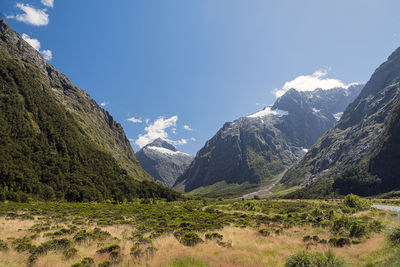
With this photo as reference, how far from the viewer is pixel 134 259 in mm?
14414

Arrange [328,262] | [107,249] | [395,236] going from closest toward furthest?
[328,262], [107,249], [395,236]

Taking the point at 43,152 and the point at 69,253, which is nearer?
the point at 69,253

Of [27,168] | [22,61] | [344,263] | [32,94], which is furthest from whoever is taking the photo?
[22,61]

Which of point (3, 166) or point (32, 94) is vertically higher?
point (32, 94)

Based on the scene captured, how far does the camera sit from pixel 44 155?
110 meters

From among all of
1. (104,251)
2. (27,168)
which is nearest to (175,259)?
(104,251)

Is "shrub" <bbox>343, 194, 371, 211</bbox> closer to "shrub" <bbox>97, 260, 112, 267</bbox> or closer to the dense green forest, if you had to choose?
"shrub" <bbox>97, 260, 112, 267</bbox>

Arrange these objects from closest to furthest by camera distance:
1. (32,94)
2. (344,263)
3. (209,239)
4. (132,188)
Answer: (344,263)
(209,239)
(132,188)
(32,94)

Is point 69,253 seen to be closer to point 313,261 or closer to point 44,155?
point 313,261

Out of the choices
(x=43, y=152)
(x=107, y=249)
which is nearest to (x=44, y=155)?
(x=43, y=152)

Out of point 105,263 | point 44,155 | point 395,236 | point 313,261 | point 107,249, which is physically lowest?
point 395,236

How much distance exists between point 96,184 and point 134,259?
118 m

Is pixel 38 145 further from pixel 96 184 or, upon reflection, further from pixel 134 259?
pixel 134 259

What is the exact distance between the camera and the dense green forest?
83812mm
